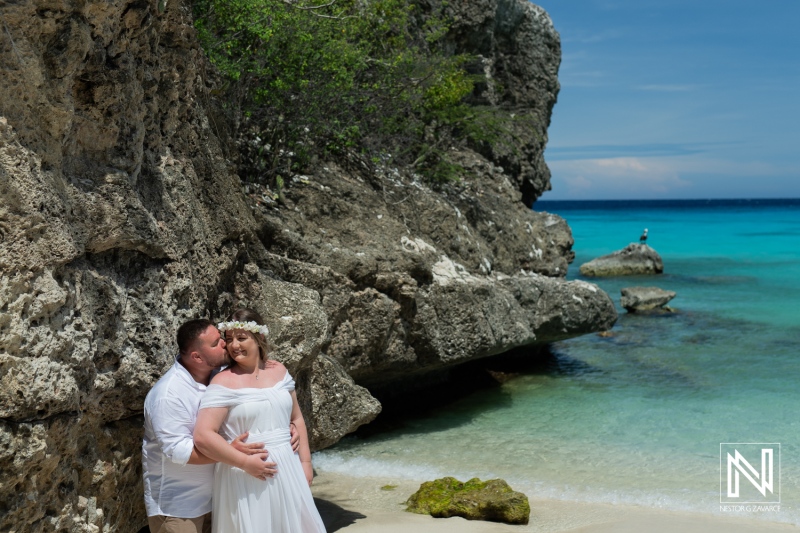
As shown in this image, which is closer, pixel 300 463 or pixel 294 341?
pixel 300 463

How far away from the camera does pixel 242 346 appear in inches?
177

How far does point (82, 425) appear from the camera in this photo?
4430 millimetres

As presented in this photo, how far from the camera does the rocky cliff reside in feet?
13.0

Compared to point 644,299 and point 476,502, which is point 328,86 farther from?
point 644,299

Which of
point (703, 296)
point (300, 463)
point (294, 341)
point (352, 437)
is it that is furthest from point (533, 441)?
point (703, 296)

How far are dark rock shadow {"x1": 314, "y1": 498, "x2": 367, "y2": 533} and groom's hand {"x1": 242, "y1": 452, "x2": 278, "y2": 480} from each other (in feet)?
8.13

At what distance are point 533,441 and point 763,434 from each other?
2.94 meters

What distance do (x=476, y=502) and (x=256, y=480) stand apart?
10.4 feet

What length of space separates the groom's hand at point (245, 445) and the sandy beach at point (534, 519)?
2532mm

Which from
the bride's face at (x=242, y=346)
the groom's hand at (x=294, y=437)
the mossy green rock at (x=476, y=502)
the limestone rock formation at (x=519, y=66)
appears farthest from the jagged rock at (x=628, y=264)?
the bride's face at (x=242, y=346)

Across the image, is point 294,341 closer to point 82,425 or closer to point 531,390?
point 82,425

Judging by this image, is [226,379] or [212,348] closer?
[226,379]

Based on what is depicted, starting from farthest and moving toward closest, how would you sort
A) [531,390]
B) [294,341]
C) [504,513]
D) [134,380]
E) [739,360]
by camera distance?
[739,360]
[531,390]
[504,513]
[294,341]
[134,380]

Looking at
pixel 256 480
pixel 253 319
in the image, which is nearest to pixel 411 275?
pixel 253 319
